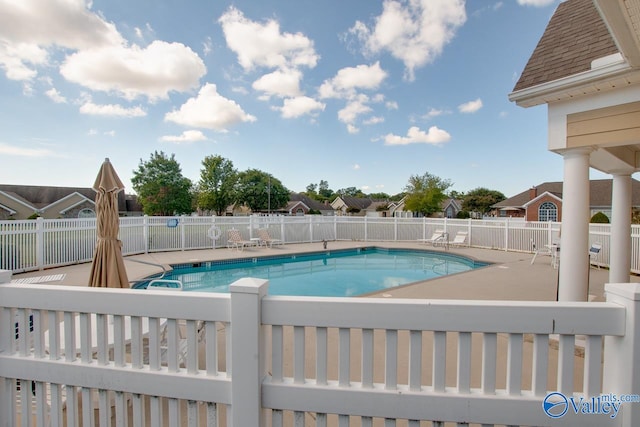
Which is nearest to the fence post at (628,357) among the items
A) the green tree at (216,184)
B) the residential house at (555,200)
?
the residential house at (555,200)

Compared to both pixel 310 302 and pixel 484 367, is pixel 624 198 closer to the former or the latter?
pixel 484 367

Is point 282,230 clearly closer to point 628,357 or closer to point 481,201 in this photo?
point 628,357

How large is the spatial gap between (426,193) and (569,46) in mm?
30988

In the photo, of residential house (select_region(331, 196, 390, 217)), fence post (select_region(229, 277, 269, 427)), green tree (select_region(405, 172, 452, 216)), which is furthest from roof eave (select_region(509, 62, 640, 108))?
residential house (select_region(331, 196, 390, 217))

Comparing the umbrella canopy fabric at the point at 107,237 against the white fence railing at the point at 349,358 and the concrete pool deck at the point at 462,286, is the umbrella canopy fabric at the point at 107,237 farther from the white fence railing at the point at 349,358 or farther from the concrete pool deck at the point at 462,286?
the white fence railing at the point at 349,358

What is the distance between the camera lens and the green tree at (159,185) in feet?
113

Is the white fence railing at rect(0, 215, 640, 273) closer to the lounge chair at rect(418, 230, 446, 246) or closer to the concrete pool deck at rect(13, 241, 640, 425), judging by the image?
the concrete pool deck at rect(13, 241, 640, 425)

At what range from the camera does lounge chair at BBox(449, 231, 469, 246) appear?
1362cm

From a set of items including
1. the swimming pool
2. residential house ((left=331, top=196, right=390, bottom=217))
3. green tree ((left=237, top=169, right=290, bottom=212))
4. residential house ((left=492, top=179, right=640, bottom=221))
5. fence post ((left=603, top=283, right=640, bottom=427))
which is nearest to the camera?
fence post ((left=603, top=283, right=640, bottom=427))

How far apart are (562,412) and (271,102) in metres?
21.0

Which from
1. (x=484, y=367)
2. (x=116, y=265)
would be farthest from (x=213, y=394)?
(x=116, y=265)

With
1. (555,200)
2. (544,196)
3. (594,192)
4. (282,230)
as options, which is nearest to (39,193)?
(282,230)

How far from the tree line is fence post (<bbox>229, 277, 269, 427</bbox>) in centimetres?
3375

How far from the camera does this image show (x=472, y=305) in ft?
4.07
